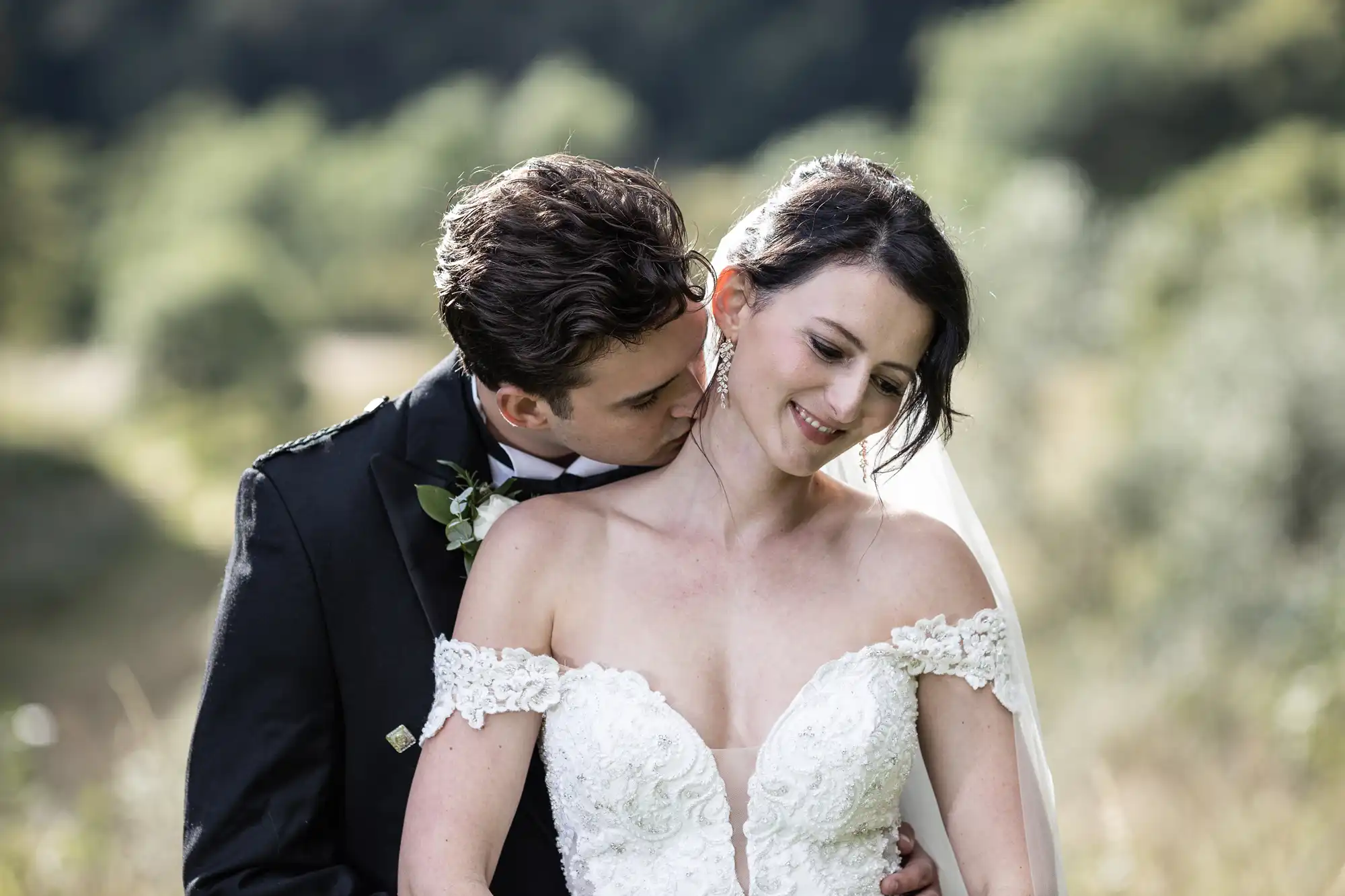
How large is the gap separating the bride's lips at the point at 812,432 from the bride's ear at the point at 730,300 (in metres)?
0.20

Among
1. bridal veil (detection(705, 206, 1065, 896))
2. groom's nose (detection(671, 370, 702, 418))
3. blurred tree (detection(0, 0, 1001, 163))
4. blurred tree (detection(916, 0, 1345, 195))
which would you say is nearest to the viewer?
groom's nose (detection(671, 370, 702, 418))

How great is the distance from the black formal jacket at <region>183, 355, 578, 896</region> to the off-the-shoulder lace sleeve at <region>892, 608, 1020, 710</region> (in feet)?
2.42

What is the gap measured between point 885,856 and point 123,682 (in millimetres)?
6025

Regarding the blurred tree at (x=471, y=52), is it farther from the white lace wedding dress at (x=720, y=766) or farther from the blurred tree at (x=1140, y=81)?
the white lace wedding dress at (x=720, y=766)

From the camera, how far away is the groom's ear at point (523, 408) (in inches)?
99.2

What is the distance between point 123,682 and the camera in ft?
24.4

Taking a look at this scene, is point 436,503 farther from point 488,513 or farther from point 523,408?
point 523,408

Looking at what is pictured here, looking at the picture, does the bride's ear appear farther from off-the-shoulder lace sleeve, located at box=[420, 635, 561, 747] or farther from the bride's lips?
off-the-shoulder lace sleeve, located at box=[420, 635, 561, 747]

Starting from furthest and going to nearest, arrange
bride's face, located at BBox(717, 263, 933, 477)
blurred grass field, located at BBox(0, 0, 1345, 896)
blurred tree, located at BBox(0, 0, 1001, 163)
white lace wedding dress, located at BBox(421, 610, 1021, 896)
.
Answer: blurred tree, located at BBox(0, 0, 1001, 163) < blurred grass field, located at BBox(0, 0, 1345, 896) < white lace wedding dress, located at BBox(421, 610, 1021, 896) < bride's face, located at BBox(717, 263, 933, 477)

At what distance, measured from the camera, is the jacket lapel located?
257cm

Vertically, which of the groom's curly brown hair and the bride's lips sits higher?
the groom's curly brown hair

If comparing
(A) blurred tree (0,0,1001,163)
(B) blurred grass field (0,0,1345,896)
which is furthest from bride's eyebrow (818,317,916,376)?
(A) blurred tree (0,0,1001,163)

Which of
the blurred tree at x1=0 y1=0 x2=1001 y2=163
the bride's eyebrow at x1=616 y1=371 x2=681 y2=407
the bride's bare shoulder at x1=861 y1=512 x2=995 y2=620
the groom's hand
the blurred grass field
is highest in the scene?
the blurred tree at x1=0 y1=0 x2=1001 y2=163

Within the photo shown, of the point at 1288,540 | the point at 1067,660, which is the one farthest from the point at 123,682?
the point at 1288,540
